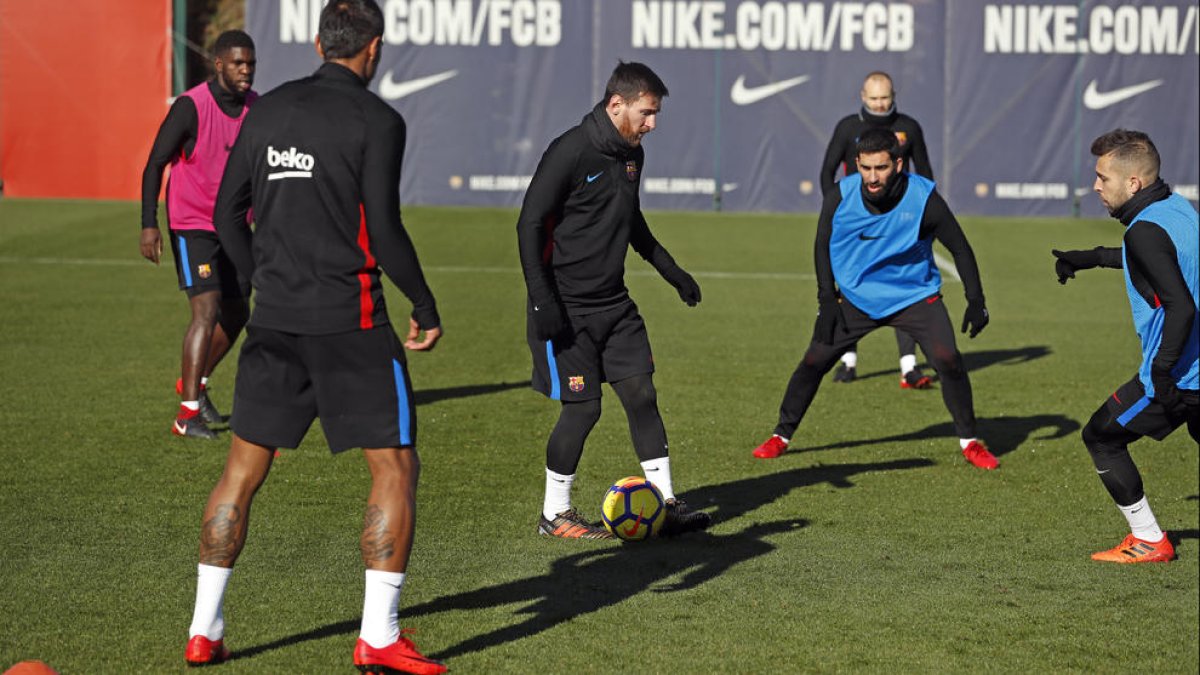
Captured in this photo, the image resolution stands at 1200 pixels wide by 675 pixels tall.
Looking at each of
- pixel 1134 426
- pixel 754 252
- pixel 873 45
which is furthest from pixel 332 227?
pixel 873 45

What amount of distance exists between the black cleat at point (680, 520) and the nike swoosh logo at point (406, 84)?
63.7 ft

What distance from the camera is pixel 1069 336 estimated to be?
15.0 meters

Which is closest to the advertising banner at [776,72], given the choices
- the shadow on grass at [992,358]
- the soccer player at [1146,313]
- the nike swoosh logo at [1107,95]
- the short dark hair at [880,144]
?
the nike swoosh logo at [1107,95]

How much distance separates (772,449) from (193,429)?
3.56 meters

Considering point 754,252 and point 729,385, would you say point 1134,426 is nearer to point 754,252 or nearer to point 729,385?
point 729,385

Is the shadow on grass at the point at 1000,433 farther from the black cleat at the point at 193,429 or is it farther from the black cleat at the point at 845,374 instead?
the black cleat at the point at 193,429

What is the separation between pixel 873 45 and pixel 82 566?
21.3 m

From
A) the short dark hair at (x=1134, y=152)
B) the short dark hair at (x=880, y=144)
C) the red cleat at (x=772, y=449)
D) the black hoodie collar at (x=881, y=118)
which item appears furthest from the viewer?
the black hoodie collar at (x=881, y=118)

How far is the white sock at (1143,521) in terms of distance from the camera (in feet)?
24.7

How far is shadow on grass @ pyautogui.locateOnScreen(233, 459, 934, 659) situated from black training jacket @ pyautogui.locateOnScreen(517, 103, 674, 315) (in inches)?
47.2

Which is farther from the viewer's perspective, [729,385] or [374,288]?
[729,385]

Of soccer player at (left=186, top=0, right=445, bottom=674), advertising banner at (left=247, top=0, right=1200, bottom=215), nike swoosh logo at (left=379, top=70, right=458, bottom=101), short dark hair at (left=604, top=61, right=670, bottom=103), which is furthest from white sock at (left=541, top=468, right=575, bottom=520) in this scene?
nike swoosh logo at (left=379, top=70, right=458, bottom=101)

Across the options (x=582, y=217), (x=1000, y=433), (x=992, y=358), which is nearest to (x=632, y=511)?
(x=582, y=217)

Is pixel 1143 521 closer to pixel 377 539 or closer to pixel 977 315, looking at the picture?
pixel 977 315
